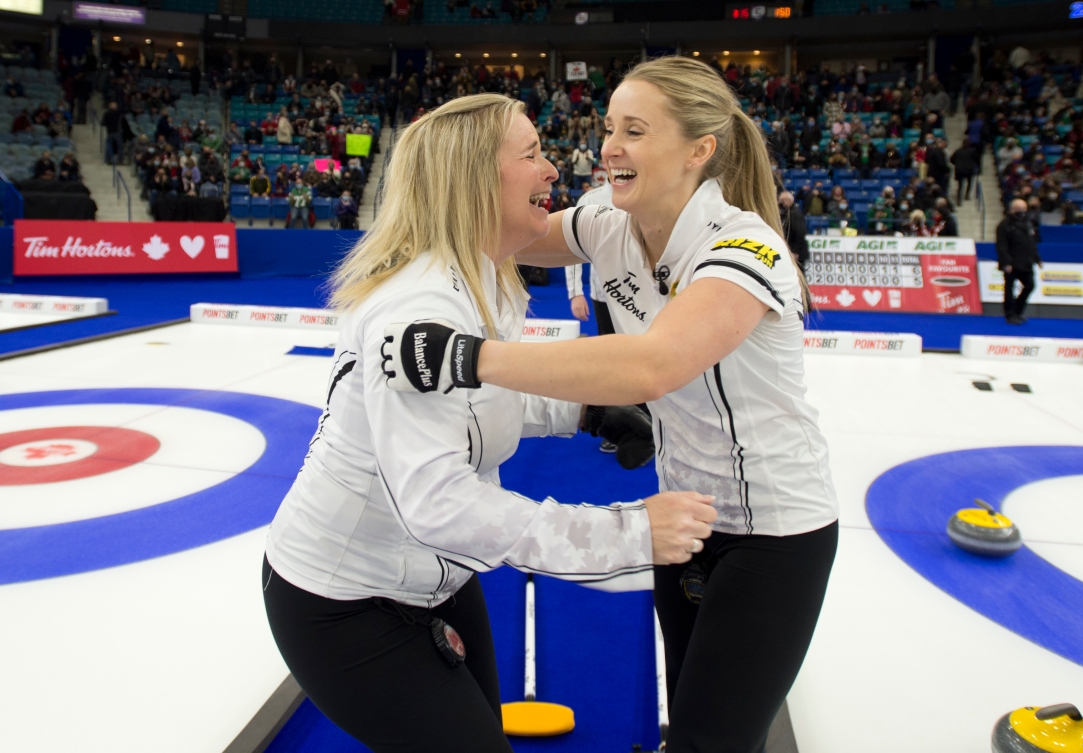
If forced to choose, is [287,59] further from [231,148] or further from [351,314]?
[351,314]

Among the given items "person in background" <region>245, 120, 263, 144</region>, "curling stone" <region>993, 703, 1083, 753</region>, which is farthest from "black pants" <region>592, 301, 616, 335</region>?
"person in background" <region>245, 120, 263, 144</region>

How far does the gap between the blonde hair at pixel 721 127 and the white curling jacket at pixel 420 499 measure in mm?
674

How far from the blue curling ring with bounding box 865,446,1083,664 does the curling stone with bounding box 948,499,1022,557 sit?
0.20ft

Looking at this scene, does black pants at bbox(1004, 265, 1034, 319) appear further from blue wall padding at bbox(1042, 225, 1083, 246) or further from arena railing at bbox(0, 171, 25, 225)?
arena railing at bbox(0, 171, 25, 225)

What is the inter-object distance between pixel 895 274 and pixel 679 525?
43.2ft

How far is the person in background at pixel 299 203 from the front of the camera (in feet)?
60.4

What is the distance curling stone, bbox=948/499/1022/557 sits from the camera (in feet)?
12.2

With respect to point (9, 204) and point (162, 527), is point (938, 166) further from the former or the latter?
point (9, 204)

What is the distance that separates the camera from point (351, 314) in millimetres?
1589

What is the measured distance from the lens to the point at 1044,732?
210cm

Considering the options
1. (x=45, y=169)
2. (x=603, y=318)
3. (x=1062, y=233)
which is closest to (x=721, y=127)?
(x=603, y=318)

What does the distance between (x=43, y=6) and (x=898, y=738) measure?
34.3 metres

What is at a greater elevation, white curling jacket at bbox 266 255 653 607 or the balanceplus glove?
the balanceplus glove

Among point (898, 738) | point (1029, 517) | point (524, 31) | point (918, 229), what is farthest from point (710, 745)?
point (524, 31)
